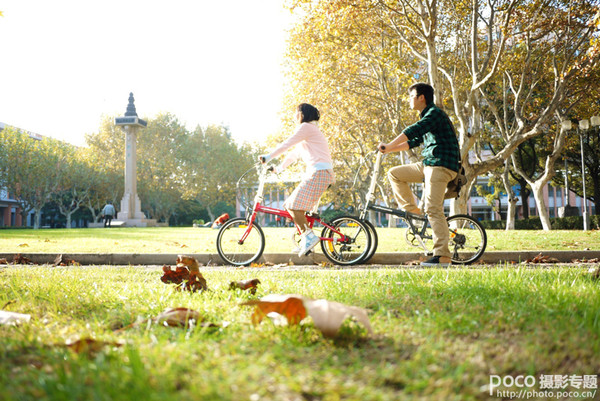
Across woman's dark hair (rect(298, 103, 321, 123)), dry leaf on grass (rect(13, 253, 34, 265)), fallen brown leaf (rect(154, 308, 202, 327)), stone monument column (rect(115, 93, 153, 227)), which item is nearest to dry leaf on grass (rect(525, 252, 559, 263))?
woman's dark hair (rect(298, 103, 321, 123))

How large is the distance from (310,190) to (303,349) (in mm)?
5134

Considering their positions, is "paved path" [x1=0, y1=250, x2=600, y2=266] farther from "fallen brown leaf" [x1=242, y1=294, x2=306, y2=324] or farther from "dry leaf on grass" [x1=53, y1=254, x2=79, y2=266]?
"fallen brown leaf" [x1=242, y1=294, x2=306, y2=324]

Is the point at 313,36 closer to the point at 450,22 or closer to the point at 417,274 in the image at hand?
the point at 450,22

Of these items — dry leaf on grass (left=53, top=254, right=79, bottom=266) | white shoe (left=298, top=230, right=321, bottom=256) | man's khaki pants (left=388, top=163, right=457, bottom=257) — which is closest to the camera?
man's khaki pants (left=388, top=163, right=457, bottom=257)

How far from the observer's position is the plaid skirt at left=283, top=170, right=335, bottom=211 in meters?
6.88

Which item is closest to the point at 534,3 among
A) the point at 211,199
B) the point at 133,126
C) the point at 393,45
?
the point at 393,45

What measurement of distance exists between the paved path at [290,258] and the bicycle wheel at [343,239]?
21.4 inches

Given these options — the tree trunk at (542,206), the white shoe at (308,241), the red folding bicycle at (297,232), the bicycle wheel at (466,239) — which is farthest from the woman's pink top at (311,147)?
the tree trunk at (542,206)

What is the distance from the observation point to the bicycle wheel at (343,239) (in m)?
7.41

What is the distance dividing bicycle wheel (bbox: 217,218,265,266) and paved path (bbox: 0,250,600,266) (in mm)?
324

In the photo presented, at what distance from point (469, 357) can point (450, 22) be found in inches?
826

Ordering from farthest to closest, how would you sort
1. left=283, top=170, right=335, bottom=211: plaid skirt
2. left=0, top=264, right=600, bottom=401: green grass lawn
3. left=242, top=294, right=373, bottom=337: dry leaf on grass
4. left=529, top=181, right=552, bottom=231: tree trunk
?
left=529, top=181, right=552, bottom=231: tree trunk, left=283, top=170, right=335, bottom=211: plaid skirt, left=242, top=294, right=373, bottom=337: dry leaf on grass, left=0, top=264, right=600, bottom=401: green grass lawn

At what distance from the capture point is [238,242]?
7746 millimetres

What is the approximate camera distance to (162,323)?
2264 millimetres
